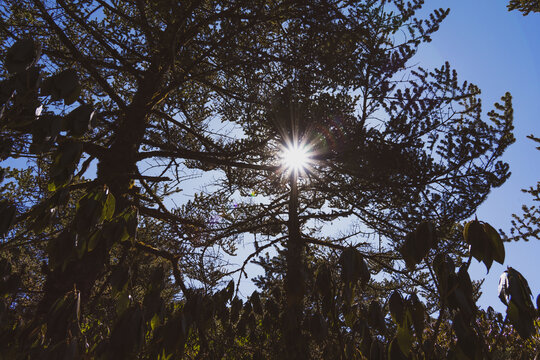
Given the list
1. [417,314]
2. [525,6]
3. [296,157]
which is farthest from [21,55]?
[525,6]

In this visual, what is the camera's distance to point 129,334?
1562 mm

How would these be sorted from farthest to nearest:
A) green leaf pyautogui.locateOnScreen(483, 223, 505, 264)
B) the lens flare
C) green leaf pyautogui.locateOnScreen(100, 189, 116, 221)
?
the lens flare, green leaf pyautogui.locateOnScreen(100, 189, 116, 221), green leaf pyautogui.locateOnScreen(483, 223, 505, 264)

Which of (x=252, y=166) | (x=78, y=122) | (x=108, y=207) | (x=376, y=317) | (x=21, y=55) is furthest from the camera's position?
(x=252, y=166)

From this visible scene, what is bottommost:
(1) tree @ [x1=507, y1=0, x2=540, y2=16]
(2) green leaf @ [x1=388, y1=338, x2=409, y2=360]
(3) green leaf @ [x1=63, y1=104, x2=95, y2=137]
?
(2) green leaf @ [x1=388, y1=338, x2=409, y2=360]

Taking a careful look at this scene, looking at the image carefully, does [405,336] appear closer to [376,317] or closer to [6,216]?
[376,317]

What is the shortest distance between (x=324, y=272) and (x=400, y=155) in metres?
3.14

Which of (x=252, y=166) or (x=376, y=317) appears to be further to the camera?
(x=252, y=166)

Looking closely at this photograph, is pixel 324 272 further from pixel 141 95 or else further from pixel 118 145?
pixel 141 95

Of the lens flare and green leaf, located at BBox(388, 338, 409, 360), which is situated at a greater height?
the lens flare

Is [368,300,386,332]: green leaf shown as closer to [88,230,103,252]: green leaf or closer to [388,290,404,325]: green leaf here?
[388,290,404,325]: green leaf

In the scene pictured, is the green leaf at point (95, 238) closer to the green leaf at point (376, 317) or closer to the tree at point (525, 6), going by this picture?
the green leaf at point (376, 317)

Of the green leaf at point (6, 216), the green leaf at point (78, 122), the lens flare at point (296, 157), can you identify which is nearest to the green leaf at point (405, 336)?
the green leaf at point (78, 122)

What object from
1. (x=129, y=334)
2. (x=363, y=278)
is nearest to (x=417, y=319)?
(x=363, y=278)

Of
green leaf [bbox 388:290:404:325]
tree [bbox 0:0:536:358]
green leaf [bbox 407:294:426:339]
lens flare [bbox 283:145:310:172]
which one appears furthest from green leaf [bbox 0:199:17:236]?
lens flare [bbox 283:145:310:172]
